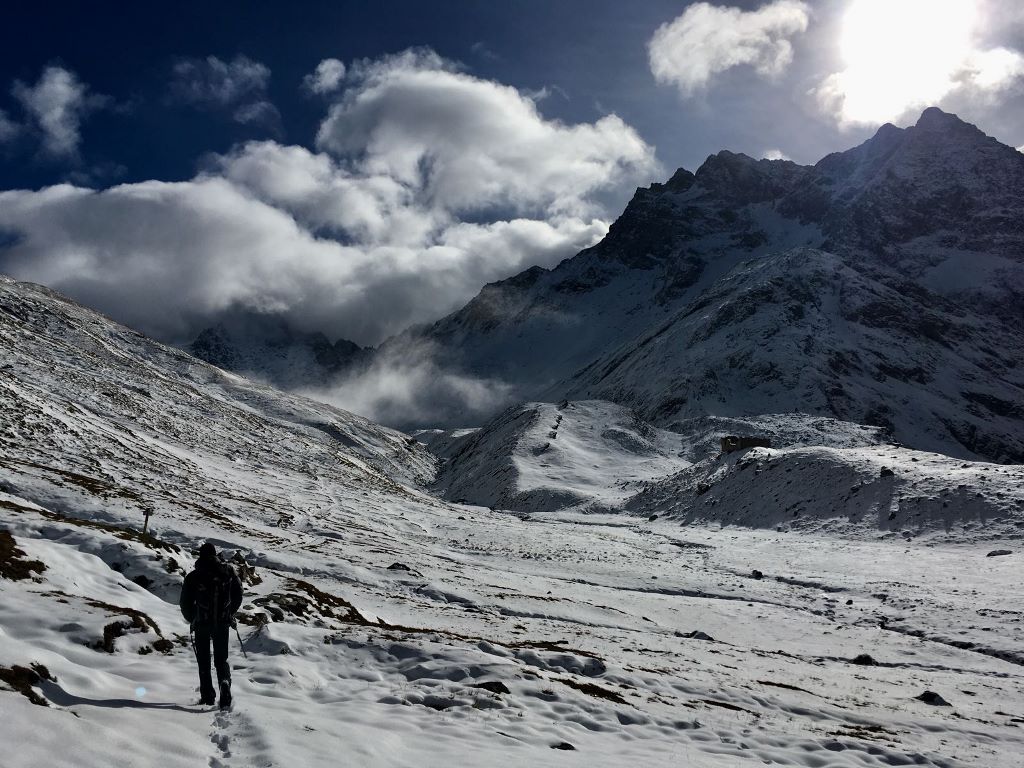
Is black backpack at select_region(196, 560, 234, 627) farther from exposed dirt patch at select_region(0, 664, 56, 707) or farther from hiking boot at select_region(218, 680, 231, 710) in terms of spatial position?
exposed dirt patch at select_region(0, 664, 56, 707)

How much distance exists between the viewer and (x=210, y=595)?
1020cm

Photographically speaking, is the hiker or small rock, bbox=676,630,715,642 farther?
small rock, bbox=676,630,715,642

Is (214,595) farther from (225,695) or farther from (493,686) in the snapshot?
(493,686)

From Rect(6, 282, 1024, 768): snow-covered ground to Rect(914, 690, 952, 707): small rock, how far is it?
0.33 m

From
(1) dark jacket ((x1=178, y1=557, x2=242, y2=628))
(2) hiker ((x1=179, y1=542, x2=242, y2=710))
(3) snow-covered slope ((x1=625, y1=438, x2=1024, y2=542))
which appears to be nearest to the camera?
(2) hiker ((x1=179, y1=542, x2=242, y2=710))

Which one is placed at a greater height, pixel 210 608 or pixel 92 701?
pixel 210 608

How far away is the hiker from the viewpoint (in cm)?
977

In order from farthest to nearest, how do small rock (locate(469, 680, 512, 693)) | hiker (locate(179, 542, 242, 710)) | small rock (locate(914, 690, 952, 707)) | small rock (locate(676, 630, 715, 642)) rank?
small rock (locate(676, 630, 715, 642)) → small rock (locate(914, 690, 952, 707)) → small rock (locate(469, 680, 512, 693)) → hiker (locate(179, 542, 242, 710))

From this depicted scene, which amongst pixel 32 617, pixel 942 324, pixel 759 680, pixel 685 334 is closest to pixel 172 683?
pixel 32 617

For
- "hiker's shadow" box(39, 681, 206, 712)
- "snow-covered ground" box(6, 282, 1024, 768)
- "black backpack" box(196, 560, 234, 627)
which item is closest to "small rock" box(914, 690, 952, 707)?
"snow-covered ground" box(6, 282, 1024, 768)

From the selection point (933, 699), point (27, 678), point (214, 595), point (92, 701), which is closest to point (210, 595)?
point (214, 595)

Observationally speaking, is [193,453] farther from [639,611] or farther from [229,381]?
[229,381]

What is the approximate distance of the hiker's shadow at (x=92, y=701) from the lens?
809cm

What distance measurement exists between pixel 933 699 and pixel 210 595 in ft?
60.6
